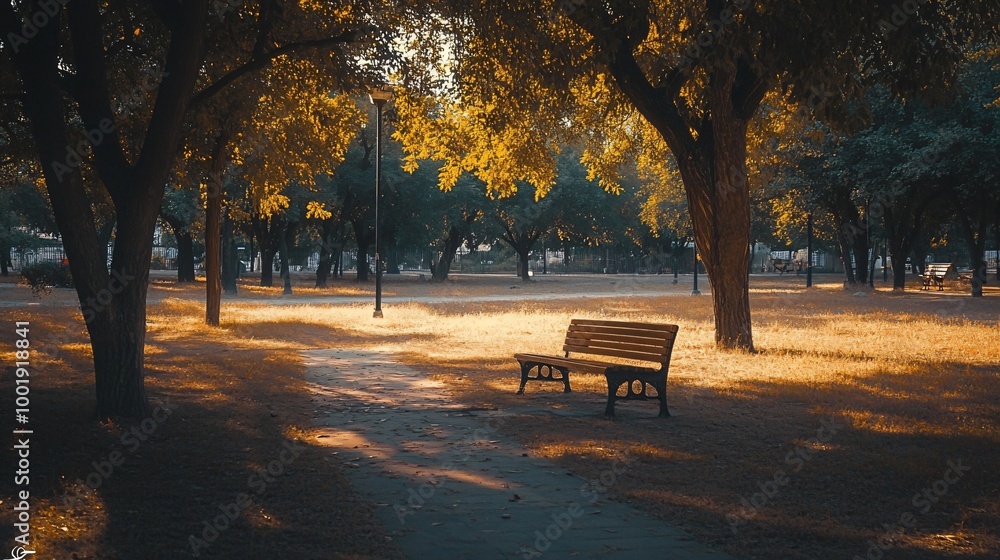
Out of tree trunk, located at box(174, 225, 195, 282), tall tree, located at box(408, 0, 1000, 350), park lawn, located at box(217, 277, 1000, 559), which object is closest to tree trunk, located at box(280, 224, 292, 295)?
tree trunk, located at box(174, 225, 195, 282)

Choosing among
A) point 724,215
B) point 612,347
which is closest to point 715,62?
point 612,347

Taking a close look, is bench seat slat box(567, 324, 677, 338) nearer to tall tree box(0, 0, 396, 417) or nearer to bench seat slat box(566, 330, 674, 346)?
bench seat slat box(566, 330, 674, 346)

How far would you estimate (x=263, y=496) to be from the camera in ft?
20.5

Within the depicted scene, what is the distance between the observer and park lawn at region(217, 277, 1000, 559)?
5.68 meters

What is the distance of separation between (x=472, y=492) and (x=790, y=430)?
153 inches

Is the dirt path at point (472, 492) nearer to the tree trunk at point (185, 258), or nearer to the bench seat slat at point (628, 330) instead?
the bench seat slat at point (628, 330)

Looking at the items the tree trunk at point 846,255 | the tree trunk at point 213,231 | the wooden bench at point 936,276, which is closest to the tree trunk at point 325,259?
the tree trunk at point 846,255

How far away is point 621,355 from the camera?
10.4 m

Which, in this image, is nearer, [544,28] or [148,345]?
[544,28]

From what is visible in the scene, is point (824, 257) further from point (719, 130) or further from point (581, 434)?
point (581, 434)

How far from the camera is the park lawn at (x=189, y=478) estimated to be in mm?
5199

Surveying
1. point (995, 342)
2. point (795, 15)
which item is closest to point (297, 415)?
point (795, 15)

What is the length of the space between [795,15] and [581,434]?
4948 mm

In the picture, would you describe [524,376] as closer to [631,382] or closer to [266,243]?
[631,382]
